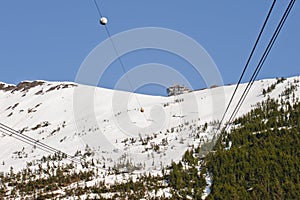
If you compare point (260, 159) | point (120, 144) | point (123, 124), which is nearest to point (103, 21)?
point (260, 159)

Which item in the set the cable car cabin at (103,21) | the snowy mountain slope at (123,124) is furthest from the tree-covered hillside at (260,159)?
the cable car cabin at (103,21)

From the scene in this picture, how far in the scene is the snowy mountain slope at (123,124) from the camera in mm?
35250

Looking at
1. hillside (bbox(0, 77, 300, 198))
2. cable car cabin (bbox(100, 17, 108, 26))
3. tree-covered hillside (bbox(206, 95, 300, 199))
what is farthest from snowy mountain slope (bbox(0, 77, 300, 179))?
cable car cabin (bbox(100, 17, 108, 26))

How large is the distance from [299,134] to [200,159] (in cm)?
552

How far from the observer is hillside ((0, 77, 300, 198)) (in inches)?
1106

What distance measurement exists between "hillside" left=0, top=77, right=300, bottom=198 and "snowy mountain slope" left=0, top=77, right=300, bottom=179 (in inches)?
3.0

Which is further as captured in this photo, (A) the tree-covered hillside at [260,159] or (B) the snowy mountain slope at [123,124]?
(B) the snowy mountain slope at [123,124]

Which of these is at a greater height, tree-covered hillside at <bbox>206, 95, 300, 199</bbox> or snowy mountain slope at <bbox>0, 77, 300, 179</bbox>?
snowy mountain slope at <bbox>0, 77, 300, 179</bbox>

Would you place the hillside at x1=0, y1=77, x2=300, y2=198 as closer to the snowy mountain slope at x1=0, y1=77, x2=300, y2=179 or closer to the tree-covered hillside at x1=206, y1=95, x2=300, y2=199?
the snowy mountain slope at x1=0, y1=77, x2=300, y2=179

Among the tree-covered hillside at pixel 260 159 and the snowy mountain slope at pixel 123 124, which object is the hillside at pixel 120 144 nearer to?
the snowy mountain slope at pixel 123 124

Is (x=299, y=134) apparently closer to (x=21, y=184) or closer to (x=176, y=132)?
(x=176, y=132)

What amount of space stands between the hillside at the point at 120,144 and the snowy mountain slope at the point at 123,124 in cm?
8

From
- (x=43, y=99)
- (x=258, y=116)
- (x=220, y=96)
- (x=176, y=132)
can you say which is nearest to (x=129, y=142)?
(x=176, y=132)

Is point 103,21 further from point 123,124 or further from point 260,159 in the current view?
point 123,124
